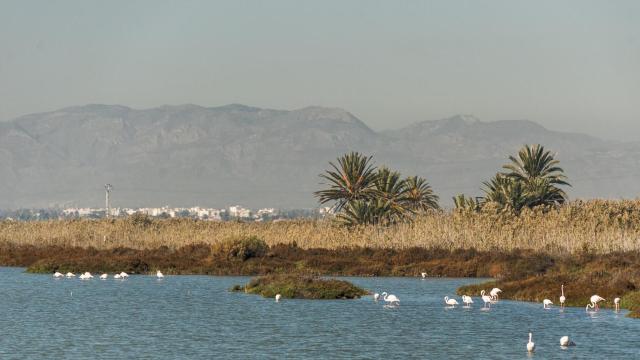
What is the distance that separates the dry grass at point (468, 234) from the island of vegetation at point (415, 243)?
93 millimetres

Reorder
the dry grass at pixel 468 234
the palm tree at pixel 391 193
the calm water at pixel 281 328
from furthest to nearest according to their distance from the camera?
the palm tree at pixel 391 193 → the dry grass at pixel 468 234 → the calm water at pixel 281 328

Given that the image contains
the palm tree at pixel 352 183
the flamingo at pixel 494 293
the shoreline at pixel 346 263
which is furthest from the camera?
the palm tree at pixel 352 183

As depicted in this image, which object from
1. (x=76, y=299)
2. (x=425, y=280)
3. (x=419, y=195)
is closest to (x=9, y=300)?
(x=76, y=299)

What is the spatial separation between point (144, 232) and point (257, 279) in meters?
40.3

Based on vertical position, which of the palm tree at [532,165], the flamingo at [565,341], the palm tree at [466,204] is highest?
the palm tree at [532,165]

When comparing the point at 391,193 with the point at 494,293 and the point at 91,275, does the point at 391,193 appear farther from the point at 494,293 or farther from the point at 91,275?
the point at 494,293

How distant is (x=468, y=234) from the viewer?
7681 centimetres

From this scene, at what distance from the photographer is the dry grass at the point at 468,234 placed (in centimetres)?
7250

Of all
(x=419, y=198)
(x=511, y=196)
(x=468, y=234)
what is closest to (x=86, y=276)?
(x=468, y=234)

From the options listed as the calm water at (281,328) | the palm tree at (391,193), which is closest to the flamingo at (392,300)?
the calm water at (281,328)

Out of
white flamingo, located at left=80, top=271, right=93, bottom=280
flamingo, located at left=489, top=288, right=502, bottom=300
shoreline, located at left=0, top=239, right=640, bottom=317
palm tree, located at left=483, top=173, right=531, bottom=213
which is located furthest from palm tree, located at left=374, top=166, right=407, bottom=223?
flamingo, located at left=489, top=288, right=502, bottom=300

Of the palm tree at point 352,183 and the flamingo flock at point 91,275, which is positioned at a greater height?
the palm tree at point 352,183

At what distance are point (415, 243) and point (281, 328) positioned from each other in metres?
35.0

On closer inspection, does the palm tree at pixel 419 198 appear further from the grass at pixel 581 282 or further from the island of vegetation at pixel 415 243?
the grass at pixel 581 282
